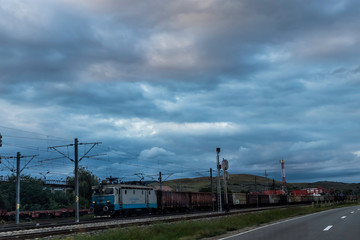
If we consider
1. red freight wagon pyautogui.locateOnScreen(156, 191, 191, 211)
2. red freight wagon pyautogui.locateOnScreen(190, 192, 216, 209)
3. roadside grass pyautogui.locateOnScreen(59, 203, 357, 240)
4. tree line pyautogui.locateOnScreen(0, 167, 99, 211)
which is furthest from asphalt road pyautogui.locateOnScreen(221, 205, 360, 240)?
tree line pyautogui.locateOnScreen(0, 167, 99, 211)

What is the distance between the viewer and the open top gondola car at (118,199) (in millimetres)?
42281

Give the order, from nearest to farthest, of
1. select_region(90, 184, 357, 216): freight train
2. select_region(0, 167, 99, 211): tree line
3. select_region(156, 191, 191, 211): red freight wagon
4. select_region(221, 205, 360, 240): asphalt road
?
select_region(221, 205, 360, 240): asphalt road, select_region(90, 184, 357, 216): freight train, select_region(156, 191, 191, 211): red freight wagon, select_region(0, 167, 99, 211): tree line

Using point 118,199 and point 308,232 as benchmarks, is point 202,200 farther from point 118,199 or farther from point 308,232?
point 308,232

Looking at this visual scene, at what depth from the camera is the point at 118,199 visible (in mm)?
42750

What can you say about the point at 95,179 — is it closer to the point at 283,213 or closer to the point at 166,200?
the point at 166,200

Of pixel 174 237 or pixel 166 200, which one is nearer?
pixel 174 237

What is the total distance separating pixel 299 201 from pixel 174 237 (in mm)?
90219

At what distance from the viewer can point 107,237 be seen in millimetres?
17969

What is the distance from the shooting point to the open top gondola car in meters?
42.3

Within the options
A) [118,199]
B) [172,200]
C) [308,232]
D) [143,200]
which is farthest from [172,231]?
[172,200]

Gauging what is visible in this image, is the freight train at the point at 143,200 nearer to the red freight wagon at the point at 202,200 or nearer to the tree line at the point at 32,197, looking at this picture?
the red freight wagon at the point at 202,200

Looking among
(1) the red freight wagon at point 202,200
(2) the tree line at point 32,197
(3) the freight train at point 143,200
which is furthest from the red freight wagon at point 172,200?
(2) the tree line at point 32,197

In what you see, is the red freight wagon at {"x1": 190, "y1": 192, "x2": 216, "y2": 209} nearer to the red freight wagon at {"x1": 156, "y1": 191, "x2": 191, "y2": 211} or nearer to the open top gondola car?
the red freight wagon at {"x1": 156, "y1": 191, "x2": 191, "y2": 211}

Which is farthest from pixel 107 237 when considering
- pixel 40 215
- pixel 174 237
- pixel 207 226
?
pixel 40 215
